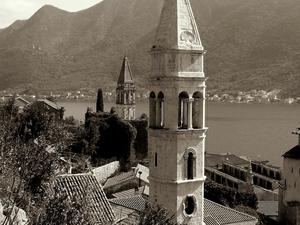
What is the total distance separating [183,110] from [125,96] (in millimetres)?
24928

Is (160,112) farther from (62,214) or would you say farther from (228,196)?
(228,196)

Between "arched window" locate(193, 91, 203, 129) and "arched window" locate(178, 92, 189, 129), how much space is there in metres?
0.27

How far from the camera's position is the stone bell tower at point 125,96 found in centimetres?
3756

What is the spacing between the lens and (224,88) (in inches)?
7156

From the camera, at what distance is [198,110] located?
13.6m

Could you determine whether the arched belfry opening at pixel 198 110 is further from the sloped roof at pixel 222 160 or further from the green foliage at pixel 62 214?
the sloped roof at pixel 222 160

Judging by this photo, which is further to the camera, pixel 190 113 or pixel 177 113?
pixel 190 113

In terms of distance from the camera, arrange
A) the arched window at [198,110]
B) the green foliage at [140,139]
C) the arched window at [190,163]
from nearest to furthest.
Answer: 1. the arched window at [190,163]
2. the arched window at [198,110]
3. the green foliage at [140,139]

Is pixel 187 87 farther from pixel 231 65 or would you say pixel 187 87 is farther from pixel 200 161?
pixel 231 65

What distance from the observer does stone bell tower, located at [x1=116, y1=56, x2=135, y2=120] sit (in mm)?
37562

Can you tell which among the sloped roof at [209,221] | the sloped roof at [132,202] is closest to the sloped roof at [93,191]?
the sloped roof at [132,202]

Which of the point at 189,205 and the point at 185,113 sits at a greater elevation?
the point at 185,113

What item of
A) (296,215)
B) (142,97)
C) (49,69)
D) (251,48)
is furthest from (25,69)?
(296,215)

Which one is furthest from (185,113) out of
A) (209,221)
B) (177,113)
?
(209,221)
